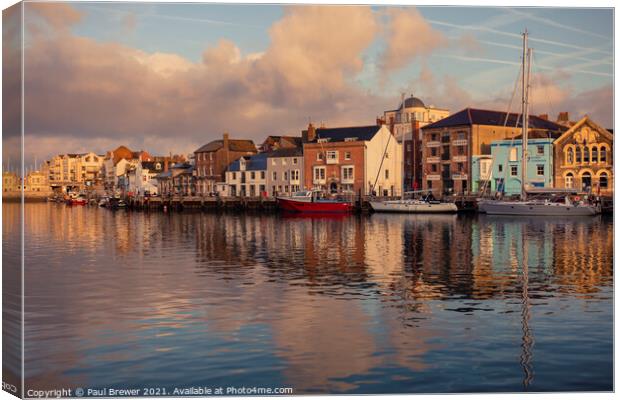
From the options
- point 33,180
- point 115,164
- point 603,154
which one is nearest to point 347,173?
point 603,154

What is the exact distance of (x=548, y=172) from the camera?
8050cm

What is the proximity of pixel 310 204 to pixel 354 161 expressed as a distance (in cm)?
1467

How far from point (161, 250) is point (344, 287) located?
15695 mm

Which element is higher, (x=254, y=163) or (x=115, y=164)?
(x=115, y=164)

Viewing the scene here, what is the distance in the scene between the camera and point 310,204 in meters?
80.1

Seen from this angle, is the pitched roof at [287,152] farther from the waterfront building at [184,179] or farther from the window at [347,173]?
the waterfront building at [184,179]

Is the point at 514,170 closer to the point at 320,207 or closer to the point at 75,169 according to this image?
the point at 320,207

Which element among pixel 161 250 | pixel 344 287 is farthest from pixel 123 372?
pixel 161 250

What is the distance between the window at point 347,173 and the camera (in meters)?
93.5

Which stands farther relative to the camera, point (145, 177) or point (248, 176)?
point (145, 177)

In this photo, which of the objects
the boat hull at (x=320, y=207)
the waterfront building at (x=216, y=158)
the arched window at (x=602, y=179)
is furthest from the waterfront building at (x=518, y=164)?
the waterfront building at (x=216, y=158)

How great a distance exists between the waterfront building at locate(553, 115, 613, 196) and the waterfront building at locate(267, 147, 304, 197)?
32.0m

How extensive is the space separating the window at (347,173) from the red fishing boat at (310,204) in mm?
10738

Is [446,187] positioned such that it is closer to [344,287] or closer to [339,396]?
[344,287]
